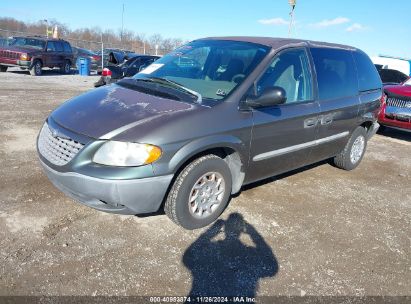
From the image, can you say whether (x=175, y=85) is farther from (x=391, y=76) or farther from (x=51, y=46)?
(x=51, y=46)

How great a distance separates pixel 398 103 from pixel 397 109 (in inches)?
8.3

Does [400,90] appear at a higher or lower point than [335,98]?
lower

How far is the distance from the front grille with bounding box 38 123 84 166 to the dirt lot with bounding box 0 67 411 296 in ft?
2.16

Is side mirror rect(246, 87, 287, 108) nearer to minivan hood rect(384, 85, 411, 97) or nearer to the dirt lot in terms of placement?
the dirt lot

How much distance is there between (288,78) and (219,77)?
82cm

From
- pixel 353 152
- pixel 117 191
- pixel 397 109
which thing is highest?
pixel 397 109

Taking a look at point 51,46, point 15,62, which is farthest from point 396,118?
point 51,46

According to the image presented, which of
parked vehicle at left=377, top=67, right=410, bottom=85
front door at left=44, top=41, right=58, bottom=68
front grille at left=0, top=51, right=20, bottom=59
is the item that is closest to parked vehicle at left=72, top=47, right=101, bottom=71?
front door at left=44, top=41, right=58, bottom=68

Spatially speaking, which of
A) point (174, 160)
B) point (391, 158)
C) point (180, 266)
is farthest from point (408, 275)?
point (391, 158)

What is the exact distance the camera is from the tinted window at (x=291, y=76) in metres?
3.86

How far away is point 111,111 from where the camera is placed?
10.7 feet

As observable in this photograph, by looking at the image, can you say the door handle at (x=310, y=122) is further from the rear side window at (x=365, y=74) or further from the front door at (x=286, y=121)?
the rear side window at (x=365, y=74)

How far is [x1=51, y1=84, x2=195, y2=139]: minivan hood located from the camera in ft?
9.96

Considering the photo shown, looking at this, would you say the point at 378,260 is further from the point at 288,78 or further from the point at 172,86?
the point at 172,86
